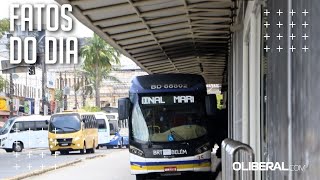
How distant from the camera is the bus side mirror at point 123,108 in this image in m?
14.6

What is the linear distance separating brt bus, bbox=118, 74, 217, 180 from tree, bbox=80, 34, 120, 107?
39101 millimetres

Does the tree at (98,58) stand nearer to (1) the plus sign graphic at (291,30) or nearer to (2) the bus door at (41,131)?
(2) the bus door at (41,131)

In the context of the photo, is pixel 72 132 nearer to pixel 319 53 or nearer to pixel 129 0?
pixel 129 0

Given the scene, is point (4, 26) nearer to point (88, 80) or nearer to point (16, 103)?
point (16, 103)

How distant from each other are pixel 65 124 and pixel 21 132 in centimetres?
682

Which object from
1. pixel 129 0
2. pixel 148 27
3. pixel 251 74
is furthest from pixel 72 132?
pixel 251 74

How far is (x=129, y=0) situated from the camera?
10.2 m

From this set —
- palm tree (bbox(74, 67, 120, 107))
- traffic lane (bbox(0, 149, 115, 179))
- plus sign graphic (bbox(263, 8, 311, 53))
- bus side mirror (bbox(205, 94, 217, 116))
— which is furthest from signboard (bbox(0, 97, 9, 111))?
plus sign graphic (bbox(263, 8, 311, 53))

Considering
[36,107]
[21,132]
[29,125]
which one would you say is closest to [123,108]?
[21,132]

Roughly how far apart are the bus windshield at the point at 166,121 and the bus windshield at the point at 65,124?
821 inches

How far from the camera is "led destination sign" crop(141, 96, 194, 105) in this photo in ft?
48.6

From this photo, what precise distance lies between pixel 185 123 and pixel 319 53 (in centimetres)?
1254

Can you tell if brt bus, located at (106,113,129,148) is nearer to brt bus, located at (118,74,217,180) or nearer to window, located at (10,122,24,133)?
window, located at (10,122,24,133)

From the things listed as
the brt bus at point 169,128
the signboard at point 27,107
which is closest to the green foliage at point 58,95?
the signboard at point 27,107
